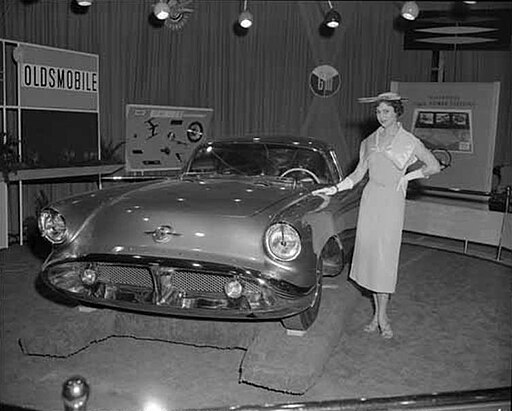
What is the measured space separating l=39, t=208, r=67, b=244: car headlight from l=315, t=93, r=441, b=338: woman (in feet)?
4.57

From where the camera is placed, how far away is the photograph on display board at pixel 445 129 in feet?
20.6

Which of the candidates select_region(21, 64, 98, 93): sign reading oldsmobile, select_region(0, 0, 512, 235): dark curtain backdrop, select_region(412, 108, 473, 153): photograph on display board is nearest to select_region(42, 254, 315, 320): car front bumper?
select_region(0, 0, 512, 235): dark curtain backdrop

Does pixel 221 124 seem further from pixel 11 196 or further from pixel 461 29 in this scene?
pixel 461 29

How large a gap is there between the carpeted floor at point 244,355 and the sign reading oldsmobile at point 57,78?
5.81 ft

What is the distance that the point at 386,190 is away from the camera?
2.84 meters

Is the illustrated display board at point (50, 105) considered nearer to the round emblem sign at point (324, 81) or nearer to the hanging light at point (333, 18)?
the round emblem sign at point (324, 81)

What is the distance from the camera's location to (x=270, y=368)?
7.28 ft

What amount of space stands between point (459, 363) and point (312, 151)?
137 cm

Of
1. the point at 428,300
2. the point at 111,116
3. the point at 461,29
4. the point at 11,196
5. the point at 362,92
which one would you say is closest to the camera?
the point at 461,29

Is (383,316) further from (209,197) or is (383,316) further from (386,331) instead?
(209,197)

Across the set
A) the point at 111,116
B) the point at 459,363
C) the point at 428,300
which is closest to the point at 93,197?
the point at 459,363

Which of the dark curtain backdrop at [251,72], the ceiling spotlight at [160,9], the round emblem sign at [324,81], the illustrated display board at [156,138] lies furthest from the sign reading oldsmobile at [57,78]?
the round emblem sign at [324,81]

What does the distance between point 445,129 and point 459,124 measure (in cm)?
15

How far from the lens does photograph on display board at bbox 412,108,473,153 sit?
20.6ft
